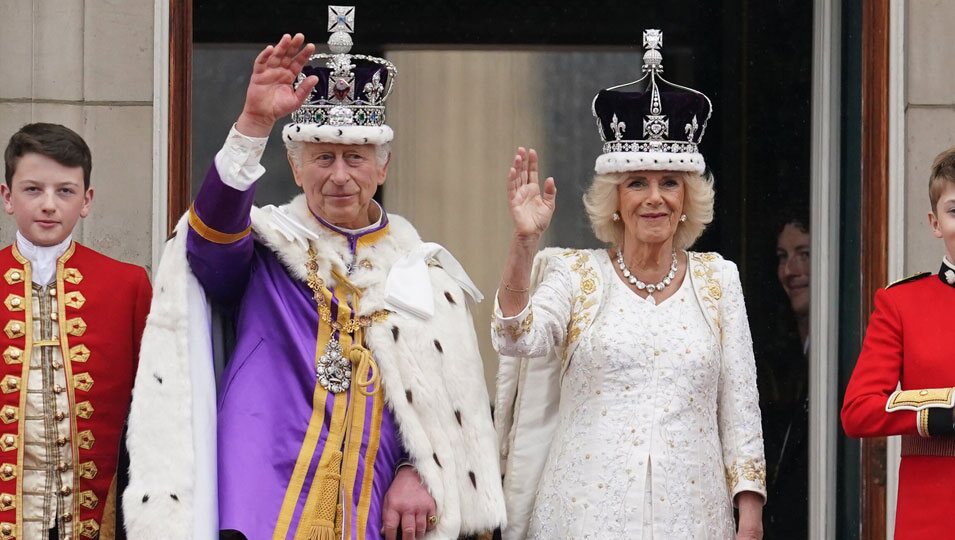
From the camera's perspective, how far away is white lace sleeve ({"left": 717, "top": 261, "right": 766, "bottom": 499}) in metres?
5.31

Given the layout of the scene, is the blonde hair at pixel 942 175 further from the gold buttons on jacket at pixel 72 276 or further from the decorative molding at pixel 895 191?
the gold buttons on jacket at pixel 72 276

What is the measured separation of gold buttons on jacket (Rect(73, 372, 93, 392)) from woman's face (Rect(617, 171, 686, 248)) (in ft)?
5.32

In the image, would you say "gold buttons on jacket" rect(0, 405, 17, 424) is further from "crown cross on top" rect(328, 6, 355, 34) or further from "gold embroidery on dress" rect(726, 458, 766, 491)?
"gold embroidery on dress" rect(726, 458, 766, 491)

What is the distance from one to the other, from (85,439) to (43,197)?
665 millimetres

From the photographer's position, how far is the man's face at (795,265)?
7.11 meters

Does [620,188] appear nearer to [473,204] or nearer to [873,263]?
[873,263]

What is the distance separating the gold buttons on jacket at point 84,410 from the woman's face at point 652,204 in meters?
1.64

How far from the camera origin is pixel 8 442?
4902mm

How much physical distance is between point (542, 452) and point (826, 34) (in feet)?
7.67

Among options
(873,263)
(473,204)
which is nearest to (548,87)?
(473,204)

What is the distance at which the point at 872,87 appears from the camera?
6504 mm

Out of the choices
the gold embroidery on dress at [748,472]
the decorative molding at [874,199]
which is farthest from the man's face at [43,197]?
the decorative molding at [874,199]

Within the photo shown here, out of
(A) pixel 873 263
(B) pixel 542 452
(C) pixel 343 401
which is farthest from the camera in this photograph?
(A) pixel 873 263

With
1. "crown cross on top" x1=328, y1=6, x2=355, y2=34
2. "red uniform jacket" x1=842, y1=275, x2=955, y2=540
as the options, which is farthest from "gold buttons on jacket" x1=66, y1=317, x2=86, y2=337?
"red uniform jacket" x1=842, y1=275, x2=955, y2=540
